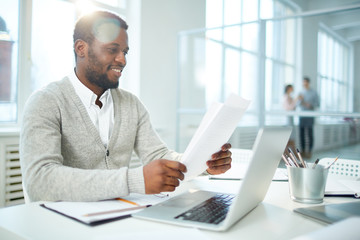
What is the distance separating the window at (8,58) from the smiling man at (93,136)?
4.53ft

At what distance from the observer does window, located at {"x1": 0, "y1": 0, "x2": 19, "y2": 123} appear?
94.7 inches

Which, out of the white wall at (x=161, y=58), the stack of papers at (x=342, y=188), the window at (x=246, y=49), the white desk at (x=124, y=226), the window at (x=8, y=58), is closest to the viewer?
the white desk at (x=124, y=226)

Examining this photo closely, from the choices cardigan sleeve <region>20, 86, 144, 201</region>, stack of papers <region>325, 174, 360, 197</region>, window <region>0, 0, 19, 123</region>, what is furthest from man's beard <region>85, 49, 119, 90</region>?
window <region>0, 0, 19, 123</region>

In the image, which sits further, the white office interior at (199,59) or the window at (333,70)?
the window at (333,70)

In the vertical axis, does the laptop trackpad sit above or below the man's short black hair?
below

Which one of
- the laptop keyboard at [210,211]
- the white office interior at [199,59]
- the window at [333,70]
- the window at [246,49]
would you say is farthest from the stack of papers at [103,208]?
the window at [333,70]

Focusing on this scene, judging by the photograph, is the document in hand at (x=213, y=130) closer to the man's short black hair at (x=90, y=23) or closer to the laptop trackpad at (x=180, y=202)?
the laptop trackpad at (x=180, y=202)

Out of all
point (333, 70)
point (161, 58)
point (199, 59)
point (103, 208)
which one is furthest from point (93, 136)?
point (333, 70)

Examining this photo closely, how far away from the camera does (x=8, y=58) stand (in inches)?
96.2

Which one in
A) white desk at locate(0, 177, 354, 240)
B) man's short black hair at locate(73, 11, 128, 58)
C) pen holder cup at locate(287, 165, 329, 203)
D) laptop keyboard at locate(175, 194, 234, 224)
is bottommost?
white desk at locate(0, 177, 354, 240)

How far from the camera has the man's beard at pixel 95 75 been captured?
1346 mm

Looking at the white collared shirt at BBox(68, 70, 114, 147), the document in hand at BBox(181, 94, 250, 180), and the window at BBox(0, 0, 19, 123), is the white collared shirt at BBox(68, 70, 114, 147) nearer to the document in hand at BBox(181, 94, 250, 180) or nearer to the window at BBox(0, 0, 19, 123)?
the document in hand at BBox(181, 94, 250, 180)

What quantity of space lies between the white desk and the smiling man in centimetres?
12

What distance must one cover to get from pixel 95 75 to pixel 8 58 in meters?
1.48
